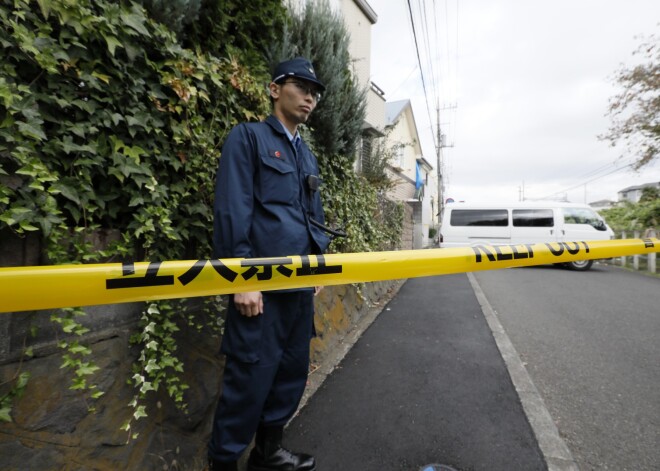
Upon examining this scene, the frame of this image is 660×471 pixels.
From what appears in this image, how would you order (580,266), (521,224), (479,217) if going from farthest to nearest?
(479,217), (521,224), (580,266)

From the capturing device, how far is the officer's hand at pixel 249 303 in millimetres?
1418

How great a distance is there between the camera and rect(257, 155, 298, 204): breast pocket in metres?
1.61

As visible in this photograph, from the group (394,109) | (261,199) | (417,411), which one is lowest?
(417,411)

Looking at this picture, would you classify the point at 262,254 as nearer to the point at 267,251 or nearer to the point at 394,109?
the point at 267,251

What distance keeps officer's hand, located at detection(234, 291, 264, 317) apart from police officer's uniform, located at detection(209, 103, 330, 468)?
0.22 ft

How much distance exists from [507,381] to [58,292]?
328 centimetres

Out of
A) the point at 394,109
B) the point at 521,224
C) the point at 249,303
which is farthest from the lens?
the point at 394,109

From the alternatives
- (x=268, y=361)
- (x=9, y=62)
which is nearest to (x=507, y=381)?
(x=268, y=361)

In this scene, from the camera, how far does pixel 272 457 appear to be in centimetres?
176

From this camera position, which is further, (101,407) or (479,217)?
(479,217)

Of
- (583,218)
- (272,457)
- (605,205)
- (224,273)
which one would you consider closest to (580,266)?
(583,218)

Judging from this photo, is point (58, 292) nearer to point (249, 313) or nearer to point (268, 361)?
point (249, 313)

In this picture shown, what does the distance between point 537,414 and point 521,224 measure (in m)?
11.4

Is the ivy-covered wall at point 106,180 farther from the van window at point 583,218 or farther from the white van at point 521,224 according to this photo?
the van window at point 583,218
